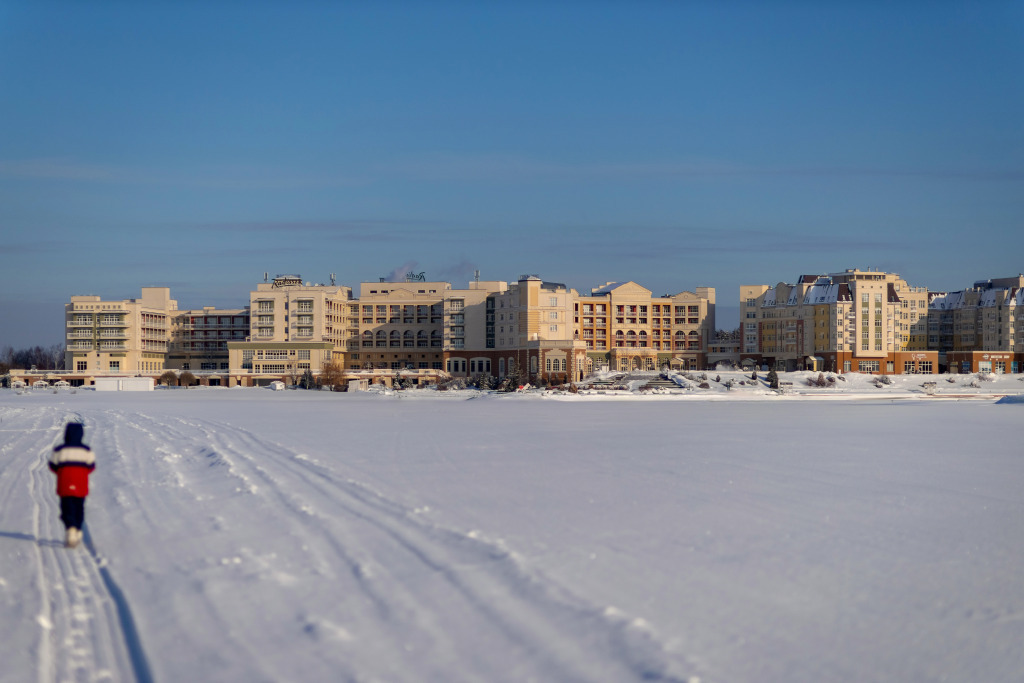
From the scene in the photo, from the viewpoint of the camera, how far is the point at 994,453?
2153 cm

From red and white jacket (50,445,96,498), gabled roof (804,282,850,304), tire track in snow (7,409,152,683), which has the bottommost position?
tire track in snow (7,409,152,683)

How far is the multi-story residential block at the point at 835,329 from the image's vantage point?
10456cm

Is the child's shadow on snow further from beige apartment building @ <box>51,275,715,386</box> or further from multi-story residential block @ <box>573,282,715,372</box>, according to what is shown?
multi-story residential block @ <box>573,282,715,372</box>

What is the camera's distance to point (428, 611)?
8.11 metres

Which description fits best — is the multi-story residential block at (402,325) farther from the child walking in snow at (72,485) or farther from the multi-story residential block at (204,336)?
the child walking in snow at (72,485)

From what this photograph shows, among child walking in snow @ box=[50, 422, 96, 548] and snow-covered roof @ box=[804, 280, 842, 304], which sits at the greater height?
snow-covered roof @ box=[804, 280, 842, 304]

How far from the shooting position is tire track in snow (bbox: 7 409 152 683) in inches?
271

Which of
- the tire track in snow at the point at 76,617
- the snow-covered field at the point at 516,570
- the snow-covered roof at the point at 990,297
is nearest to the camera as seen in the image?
the tire track in snow at the point at 76,617

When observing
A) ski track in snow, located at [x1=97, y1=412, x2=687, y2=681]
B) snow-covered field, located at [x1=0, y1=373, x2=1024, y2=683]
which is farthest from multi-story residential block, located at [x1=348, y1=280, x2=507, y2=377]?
ski track in snow, located at [x1=97, y1=412, x2=687, y2=681]

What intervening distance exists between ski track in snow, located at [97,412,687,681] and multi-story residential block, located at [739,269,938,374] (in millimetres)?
96071

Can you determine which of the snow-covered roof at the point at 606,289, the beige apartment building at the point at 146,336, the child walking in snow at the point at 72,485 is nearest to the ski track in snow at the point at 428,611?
the child walking in snow at the point at 72,485

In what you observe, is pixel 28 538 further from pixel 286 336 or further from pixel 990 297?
pixel 990 297

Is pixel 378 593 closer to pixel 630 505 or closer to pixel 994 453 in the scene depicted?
pixel 630 505

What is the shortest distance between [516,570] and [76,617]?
160 inches
